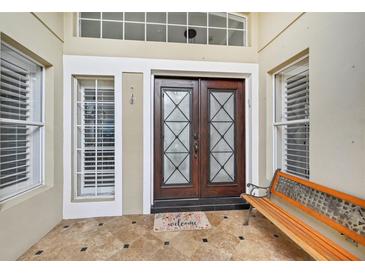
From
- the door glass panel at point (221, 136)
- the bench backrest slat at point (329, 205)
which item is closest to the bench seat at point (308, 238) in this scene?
the bench backrest slat at point (329, 205)

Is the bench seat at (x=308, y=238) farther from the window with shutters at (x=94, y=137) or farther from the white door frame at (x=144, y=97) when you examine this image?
the window with shutters at (x=94, y=137)

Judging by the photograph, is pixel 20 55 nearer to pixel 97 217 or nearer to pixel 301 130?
pixel 97 217

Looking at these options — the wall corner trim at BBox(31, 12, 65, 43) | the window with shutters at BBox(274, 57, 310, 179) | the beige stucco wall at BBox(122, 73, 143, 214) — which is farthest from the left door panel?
the wall corner trim at BBox(31, 12, 65, 43)

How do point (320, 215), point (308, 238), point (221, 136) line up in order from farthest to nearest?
point (221, 136) < point (320, 215) < point (308, 238)

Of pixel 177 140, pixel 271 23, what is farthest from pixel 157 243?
pixel 271 23

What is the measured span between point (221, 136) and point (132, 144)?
4.50 ft

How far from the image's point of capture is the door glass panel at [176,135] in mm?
2717

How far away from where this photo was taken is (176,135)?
8.98 feet

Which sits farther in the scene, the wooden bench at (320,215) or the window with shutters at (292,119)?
the window with shutters at (292,119)

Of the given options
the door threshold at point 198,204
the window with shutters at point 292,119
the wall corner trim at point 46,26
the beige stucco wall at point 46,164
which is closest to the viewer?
the beige stucco wall at point 46,164

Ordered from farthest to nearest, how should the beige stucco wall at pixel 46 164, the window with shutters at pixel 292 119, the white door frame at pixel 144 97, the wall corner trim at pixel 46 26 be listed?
the white door frame at pixel 144 97 < the window with shutters at pixel 292 119 < the wall corner trim at pixel 46 26 < the beige stucco wall at pixel 46 164

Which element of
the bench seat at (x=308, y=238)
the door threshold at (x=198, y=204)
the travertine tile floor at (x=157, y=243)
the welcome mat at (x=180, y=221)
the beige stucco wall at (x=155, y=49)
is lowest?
the travertine tile floor at (x=157, y=243)

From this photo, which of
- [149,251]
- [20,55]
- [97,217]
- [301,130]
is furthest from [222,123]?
[20,55]

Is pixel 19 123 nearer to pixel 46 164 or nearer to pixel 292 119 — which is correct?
pixel 46 164
